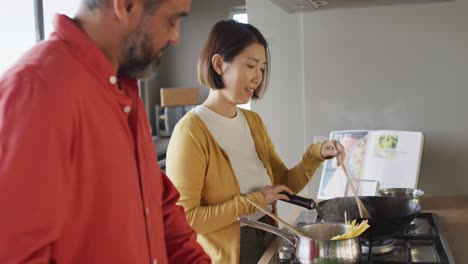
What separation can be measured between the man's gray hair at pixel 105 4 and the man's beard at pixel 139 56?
0.03m

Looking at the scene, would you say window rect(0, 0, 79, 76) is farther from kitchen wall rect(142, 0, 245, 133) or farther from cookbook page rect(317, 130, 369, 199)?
kitchen wall rect(142, 0, 245, 133)

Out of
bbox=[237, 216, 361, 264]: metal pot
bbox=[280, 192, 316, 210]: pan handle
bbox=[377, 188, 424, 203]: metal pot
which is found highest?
bbox=[280, 192, 316, 210]: pan handle

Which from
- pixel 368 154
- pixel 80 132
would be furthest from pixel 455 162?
pixel 80 132

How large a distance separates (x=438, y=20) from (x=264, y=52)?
771 mm

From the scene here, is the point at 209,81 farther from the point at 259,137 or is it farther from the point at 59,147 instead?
the point at 59,147

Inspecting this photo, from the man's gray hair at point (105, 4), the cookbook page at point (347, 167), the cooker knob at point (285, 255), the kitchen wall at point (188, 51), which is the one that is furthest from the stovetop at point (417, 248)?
the kitchen wall at point (188, 51)

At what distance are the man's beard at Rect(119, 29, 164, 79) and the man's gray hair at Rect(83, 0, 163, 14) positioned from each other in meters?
0.03

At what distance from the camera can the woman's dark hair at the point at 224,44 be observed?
55.3 inches

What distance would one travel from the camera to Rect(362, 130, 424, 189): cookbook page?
1799 mm

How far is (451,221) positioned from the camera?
159 centimetres

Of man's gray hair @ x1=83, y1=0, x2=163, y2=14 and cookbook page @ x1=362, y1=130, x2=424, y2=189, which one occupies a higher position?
man's gray hair @ x1=83, y1=0, x2=163, y2=14

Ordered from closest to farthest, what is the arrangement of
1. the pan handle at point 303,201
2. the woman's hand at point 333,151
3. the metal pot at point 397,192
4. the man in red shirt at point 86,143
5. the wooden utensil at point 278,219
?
the man in red shirt at point 86,143, the wooden utensil at point 278,219, the pan handle at point 303,201, the woman's hand at point 333,151, the metal pot at point 397,192

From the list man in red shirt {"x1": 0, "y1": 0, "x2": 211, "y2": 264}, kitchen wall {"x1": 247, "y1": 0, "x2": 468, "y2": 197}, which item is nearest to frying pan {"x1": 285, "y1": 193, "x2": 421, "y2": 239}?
kitchen wall {"x1": 247, "y1": 0, "x2": 468, "y2": 197}

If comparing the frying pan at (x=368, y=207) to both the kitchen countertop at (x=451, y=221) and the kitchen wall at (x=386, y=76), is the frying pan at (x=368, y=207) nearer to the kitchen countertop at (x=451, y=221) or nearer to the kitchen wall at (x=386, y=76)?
the kitchen countertop at (x=451, y=221)
